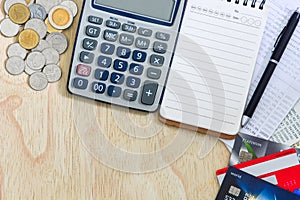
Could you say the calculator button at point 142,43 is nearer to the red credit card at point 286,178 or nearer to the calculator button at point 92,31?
the calculator button at point 92,31

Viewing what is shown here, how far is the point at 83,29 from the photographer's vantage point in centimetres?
66

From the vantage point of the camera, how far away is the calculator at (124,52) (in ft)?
2.15

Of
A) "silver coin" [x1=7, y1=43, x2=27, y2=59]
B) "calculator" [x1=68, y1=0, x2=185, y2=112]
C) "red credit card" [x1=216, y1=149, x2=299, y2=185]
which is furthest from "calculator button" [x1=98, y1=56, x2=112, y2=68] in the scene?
"red credit card" [x1=216, y1=149, x2=299, y2=185]

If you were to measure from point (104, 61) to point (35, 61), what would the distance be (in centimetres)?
9

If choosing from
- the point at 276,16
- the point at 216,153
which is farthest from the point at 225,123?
the point at 276,16

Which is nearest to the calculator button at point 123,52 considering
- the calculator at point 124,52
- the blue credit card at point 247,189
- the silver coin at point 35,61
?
the calculator at point 124,52

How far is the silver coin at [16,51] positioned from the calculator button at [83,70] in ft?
0.25

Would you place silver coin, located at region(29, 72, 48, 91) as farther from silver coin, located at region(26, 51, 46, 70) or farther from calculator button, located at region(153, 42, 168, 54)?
calculator button, located at region(153, 42, 168, 54)

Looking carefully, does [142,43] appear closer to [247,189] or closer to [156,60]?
[156,60]

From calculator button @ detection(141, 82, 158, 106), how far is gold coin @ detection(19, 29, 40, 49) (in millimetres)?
159

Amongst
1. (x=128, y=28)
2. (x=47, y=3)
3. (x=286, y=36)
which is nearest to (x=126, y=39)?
(x=128, y=28)

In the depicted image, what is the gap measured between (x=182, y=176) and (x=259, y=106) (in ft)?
0.47

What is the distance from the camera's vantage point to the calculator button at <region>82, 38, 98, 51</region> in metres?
0.66

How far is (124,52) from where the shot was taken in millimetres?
659
